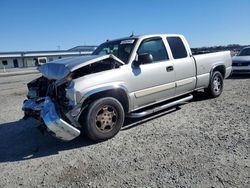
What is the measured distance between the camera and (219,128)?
5.16m

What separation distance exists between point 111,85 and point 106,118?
656 millimetres

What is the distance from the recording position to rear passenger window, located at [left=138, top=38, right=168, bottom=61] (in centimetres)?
570

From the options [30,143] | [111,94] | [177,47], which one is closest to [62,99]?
[111,94]

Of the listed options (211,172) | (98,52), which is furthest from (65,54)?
(211,172)

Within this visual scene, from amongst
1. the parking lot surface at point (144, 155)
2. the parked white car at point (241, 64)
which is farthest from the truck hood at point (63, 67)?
the parked white car at point (241, 64)

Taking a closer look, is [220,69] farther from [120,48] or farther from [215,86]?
[120,48]

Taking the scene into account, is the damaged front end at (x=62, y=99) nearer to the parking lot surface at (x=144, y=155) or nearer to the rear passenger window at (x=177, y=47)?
the parking lot surface at (x=144, y=155)

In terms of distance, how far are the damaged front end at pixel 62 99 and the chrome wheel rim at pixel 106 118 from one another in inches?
15.6

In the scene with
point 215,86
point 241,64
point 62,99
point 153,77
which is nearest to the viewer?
point 62,99

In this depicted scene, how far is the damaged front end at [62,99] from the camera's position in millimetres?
4278

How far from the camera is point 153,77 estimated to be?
5.55 m

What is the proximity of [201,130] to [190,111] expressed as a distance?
1.50 m

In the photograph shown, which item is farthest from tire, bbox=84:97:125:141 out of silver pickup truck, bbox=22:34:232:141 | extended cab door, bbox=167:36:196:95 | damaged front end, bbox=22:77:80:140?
extended cab door, bbox=167:36:196:95

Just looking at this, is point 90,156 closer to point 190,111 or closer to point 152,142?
point 152,142
